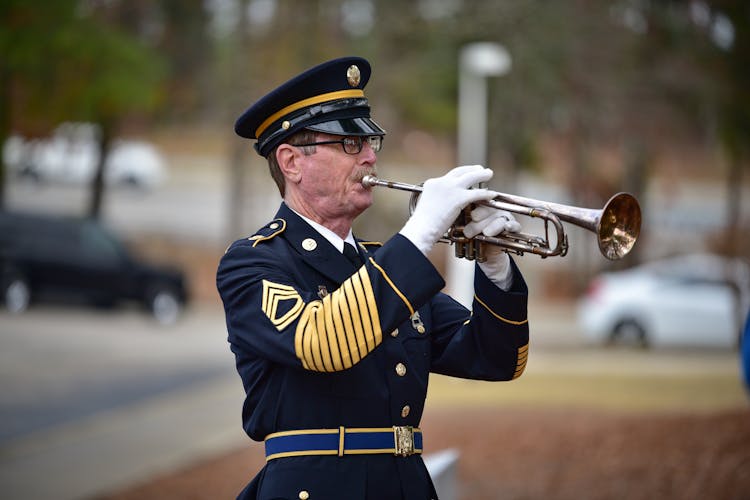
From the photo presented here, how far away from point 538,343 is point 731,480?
13086 mm

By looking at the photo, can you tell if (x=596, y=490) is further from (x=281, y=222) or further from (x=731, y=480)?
(x=281, y=222)

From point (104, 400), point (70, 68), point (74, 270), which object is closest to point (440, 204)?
point (104, 400)

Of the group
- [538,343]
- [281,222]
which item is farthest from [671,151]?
[281,222]

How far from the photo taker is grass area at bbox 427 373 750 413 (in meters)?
11.6

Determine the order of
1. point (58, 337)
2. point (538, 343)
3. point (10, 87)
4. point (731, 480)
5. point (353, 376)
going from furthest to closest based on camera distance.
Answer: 1. point (538, 343)
2. point (58, 337)
3. point (10, 87)
4. point (731, 480)
5. point (353, 376)

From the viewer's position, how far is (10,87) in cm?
1612

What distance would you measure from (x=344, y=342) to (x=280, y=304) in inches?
8.5

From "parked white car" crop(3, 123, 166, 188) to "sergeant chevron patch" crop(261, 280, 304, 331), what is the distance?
17.5 m

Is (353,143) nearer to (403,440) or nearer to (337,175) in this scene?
(337,175)

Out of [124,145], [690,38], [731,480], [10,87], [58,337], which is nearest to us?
[731,480]

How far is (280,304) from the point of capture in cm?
289

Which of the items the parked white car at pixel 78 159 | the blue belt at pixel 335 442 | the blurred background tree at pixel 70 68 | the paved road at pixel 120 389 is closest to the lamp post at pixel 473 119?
the paved road at pixel 120 389

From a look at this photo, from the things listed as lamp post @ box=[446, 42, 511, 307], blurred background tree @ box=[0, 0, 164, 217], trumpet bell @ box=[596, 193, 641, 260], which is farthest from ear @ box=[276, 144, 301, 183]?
blurred background tree @ box=[0, 0, 164, 217]

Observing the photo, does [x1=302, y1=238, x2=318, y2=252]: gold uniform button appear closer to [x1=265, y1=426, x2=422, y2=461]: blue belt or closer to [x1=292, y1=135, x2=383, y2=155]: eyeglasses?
[x1=292, y1=135, x2=383, y2=155]: eyeglasses
